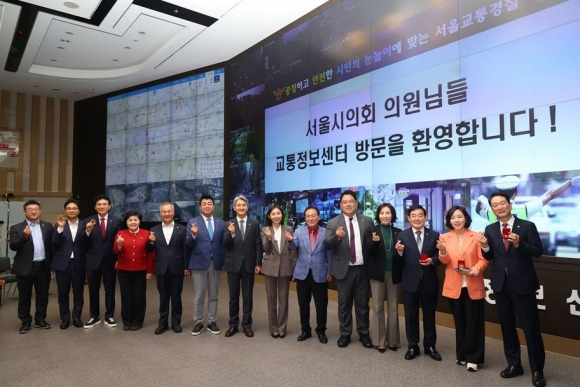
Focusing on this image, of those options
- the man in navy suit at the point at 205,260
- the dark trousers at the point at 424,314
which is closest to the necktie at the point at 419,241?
the dark trousers at the point at 424,314

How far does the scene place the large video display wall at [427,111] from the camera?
398 cm

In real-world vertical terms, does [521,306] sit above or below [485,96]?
below

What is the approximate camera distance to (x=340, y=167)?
6.41m

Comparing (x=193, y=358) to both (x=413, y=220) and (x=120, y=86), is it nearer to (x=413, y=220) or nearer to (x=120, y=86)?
(x=413, y=220)

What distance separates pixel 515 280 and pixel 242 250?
262 cm

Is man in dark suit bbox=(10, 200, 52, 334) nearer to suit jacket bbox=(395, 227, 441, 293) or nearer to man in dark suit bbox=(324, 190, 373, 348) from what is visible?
man in dark suit bbox=(324, 190, 373, 348)

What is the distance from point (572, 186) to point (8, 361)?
5.39m

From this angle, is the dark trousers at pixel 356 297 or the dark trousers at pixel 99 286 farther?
the dark trousers at pixel 99 286

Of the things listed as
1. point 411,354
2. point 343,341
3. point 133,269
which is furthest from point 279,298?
point 133,269

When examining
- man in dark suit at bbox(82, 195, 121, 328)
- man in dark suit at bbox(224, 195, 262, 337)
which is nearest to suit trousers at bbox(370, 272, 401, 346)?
man in dark suit at bbox(224, 195, 262, 337)

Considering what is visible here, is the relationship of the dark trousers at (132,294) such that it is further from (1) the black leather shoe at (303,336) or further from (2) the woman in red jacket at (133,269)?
(1) the black leather shoe at (303,336)

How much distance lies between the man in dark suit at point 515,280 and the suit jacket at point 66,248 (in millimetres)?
4361

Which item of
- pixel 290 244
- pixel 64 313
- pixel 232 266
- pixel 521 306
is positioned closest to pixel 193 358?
pixel 232 266

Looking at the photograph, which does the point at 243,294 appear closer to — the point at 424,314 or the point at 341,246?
the point at 341,246
